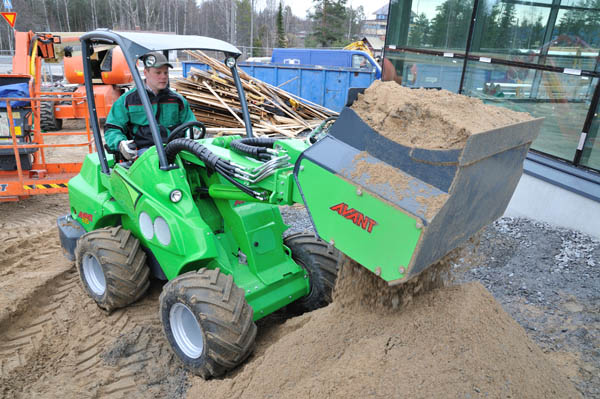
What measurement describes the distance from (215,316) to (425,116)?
1702 millimetres

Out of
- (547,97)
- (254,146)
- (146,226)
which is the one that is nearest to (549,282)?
(254,146)

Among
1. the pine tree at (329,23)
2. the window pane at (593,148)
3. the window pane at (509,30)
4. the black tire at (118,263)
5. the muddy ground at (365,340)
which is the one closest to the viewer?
the muddy ground at (365,340)

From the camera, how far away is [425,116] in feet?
6.93

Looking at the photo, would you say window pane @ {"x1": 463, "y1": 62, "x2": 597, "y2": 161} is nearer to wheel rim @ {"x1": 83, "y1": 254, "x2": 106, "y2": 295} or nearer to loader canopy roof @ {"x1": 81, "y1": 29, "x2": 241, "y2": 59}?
loader canopy roof @ {"x1": 81, "y1": 29, "x2": 241, "y2": 59}

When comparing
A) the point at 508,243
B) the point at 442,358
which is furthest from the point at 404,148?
the point at 508,243

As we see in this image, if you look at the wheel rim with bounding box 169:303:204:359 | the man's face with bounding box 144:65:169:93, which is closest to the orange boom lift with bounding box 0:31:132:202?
the man's face with bounding box 144:65:169:93

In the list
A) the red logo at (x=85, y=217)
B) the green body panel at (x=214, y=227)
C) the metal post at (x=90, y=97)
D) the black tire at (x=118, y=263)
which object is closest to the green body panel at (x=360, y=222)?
the green body panel at (x=214, y=227)

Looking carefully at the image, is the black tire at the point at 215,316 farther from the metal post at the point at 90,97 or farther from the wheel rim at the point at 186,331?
the metal post at the point at 90,97

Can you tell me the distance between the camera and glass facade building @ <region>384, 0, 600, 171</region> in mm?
5781

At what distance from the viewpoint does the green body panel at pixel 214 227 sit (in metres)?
3.09

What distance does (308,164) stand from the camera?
2307 millimetres

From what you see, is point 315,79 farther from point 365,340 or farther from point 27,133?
point 365,340

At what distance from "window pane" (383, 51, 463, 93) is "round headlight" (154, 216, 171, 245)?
6.49 m

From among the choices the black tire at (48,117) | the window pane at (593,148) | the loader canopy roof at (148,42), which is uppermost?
the loader canopy roof at (148,42)
